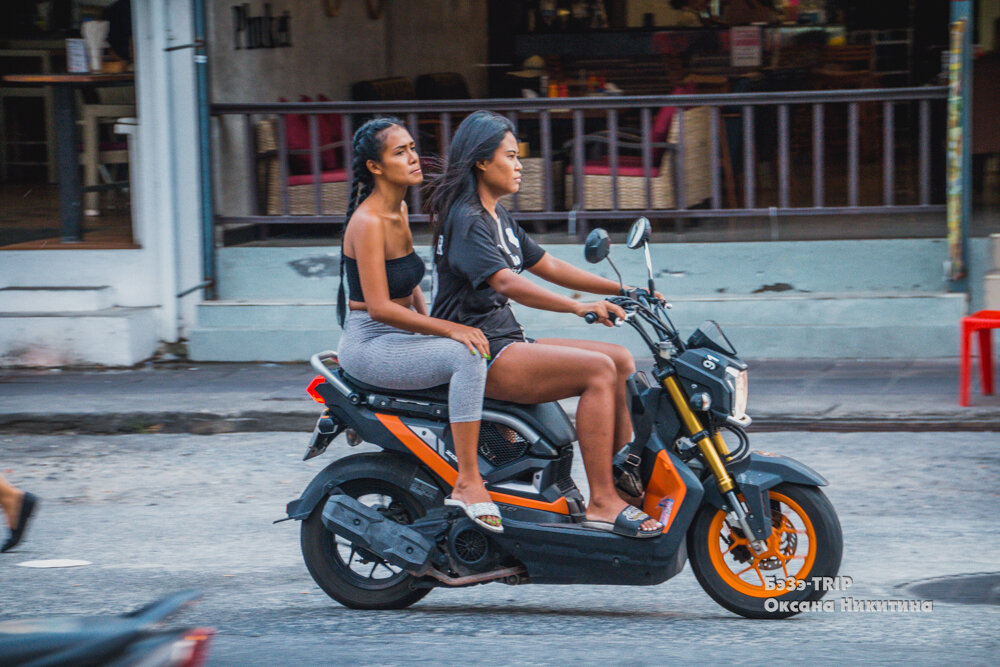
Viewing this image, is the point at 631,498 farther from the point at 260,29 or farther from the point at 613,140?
the point at 260,29

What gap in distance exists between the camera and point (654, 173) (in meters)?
9.47

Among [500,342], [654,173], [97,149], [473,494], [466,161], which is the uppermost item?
[97,149]

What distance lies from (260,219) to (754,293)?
148 inches

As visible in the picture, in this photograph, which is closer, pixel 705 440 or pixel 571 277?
pixel 705 440

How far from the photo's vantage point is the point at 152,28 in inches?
366

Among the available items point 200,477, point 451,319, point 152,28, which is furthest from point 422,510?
point 152,28

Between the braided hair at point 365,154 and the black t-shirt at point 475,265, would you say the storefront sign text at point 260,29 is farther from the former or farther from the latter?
the black t-shirt at point 475,265

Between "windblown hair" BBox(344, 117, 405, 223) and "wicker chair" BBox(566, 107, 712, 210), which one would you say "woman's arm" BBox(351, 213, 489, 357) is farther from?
"wicker chair" BBox(566, 107, 712, 210)

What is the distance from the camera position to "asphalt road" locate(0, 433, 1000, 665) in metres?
4.12

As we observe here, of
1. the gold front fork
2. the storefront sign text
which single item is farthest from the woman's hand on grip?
the storefront sign text

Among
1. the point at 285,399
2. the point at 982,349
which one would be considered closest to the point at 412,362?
the point at 285,399

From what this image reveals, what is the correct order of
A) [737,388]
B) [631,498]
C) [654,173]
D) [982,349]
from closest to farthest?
[737,388] < [631,498] < [982,349] < [654,173]

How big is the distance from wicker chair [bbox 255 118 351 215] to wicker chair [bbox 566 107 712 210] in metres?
1.79

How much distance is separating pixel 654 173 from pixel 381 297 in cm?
544
